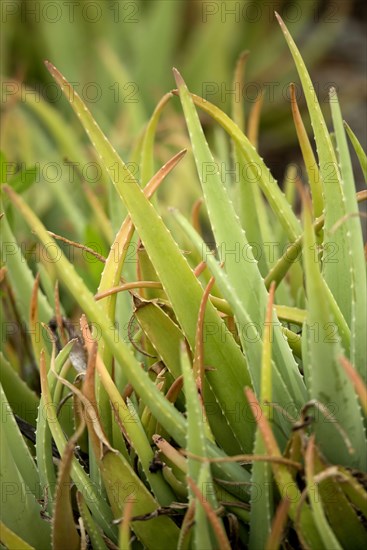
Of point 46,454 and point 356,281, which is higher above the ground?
point 356,281

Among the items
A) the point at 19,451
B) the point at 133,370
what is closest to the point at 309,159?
the point at 133,370

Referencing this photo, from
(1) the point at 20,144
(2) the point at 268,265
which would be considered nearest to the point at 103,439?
(2) the point at 268,265

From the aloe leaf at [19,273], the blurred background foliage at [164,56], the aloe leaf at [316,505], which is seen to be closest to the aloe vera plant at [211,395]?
the aloe leaf at [316,505]

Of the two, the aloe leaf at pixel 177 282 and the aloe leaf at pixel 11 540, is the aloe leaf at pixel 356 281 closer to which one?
the aloe leaf at pixel 177 282

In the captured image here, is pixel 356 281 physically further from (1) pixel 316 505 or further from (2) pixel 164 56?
(2) pixel 164 56

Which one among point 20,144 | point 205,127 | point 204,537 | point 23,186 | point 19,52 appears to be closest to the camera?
point 204,537

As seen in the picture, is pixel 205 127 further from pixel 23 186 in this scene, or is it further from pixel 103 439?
pixel 103 439

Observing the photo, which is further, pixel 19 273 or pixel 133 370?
pixel 19 273
